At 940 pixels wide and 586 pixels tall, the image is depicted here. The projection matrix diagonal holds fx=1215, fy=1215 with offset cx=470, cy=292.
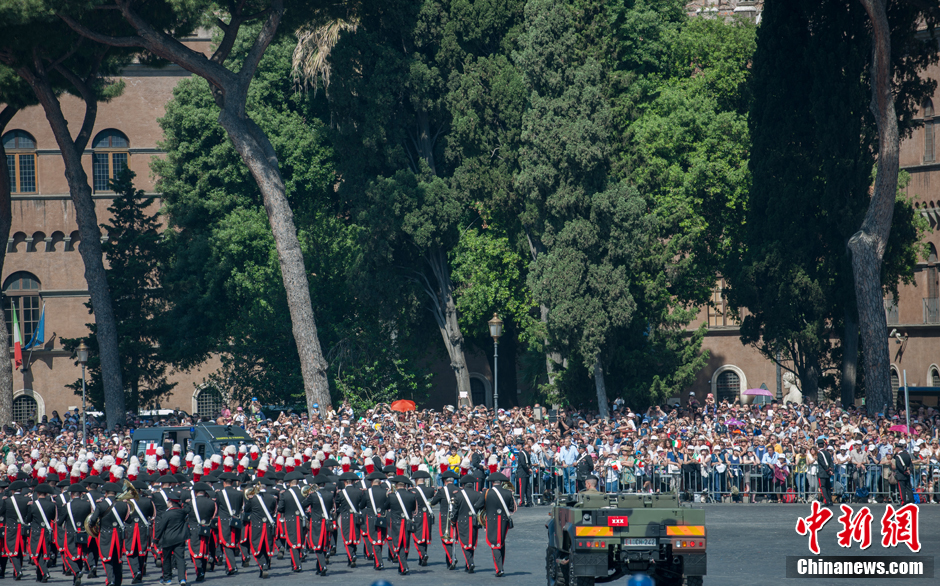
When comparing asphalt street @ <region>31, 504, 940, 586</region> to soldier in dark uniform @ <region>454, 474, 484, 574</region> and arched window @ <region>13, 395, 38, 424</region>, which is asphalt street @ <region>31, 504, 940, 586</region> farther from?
arched window @ <region>13, 395, 38, 424</region>

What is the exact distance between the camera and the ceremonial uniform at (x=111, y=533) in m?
16.2

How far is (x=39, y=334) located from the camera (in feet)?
156

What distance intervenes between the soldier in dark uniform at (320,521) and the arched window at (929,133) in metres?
35.2

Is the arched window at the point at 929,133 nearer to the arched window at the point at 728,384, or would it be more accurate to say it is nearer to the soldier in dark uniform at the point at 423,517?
the arched window at the point at 728,384

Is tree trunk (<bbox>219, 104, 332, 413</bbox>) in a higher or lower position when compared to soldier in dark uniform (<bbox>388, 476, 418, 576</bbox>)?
higher

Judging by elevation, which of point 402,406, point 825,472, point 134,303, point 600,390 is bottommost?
point 825,472

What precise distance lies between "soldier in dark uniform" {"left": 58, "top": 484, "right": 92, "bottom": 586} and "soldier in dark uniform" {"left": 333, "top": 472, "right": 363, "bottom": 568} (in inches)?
136

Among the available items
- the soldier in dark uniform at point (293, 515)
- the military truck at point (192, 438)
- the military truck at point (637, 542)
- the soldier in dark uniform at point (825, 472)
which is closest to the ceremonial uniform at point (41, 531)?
the soldier in dark uniform at point (293, 515)

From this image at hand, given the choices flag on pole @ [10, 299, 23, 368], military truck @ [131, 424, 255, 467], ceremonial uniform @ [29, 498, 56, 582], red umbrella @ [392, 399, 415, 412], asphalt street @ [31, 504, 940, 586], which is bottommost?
asphalt street @ [31, 504, 940, 586]

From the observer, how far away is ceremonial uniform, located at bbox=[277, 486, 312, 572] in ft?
56.4

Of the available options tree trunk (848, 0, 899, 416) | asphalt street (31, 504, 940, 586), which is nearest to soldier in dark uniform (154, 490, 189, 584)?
asphalt street (31, 504, 940, 586)

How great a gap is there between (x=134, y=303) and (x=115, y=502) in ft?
85.0

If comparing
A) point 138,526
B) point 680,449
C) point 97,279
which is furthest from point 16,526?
point 97,279

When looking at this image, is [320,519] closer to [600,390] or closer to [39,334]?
[600,390]
